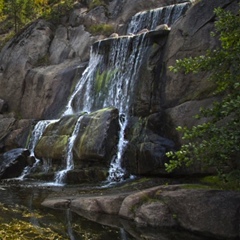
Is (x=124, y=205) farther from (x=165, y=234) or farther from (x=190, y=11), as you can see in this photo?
(x=190, y=11)

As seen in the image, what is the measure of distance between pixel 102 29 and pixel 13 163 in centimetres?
1876

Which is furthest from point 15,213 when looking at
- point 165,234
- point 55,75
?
point 55,75

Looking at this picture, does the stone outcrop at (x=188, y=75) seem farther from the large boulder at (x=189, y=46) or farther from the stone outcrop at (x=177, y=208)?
the stone outcrop at (x=177, y=208)

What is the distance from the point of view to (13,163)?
21875mm

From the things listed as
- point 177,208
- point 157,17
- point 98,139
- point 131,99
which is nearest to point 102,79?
point 131,99

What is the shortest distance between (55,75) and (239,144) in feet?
80.9

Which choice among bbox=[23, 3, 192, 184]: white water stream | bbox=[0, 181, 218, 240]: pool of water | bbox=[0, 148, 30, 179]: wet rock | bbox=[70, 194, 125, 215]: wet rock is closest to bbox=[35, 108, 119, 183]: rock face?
bbox=[23, 3, 192, 184]: white water stream

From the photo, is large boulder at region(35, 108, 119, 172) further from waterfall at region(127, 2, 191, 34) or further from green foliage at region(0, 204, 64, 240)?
waterfall at region(127, 2, 191, 34)

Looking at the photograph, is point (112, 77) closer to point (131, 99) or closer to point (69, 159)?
point (131, 99)

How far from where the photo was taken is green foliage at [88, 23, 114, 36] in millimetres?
34719

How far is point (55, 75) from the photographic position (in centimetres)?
3164

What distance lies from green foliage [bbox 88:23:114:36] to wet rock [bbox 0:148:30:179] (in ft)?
54.7

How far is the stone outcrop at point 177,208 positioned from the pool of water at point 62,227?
350 millimetres

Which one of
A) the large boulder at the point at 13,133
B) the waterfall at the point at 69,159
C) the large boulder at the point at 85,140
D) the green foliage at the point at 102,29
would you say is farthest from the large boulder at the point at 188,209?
the green foliage at the point at 102,29
